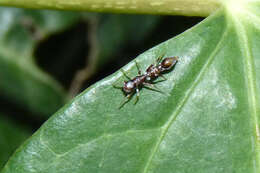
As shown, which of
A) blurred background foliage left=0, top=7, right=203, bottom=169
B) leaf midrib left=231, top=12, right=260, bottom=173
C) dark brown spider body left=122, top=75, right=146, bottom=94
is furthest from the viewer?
blurred background foliage left=0, top=7, right=203, bottom=169

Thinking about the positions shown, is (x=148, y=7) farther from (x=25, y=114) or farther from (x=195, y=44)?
(x=25, y=114)

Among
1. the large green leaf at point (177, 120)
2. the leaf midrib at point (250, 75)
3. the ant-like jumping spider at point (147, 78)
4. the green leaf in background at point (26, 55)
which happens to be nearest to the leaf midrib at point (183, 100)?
the large green leaf at point (177, 120)

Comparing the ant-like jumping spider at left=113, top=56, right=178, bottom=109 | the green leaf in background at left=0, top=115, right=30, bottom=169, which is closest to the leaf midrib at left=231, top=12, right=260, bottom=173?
the ant-like jumping spider at left=113, top=56, right=178, bottom=109

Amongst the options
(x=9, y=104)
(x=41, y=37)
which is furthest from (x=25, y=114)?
(x=41, y=37)

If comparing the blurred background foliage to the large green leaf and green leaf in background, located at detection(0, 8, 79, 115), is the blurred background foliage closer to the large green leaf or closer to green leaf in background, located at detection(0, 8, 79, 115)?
green leaf in background, located at detection(0, 8, 79, 115)

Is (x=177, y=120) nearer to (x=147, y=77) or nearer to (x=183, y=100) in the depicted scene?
(x=183, y=100)
